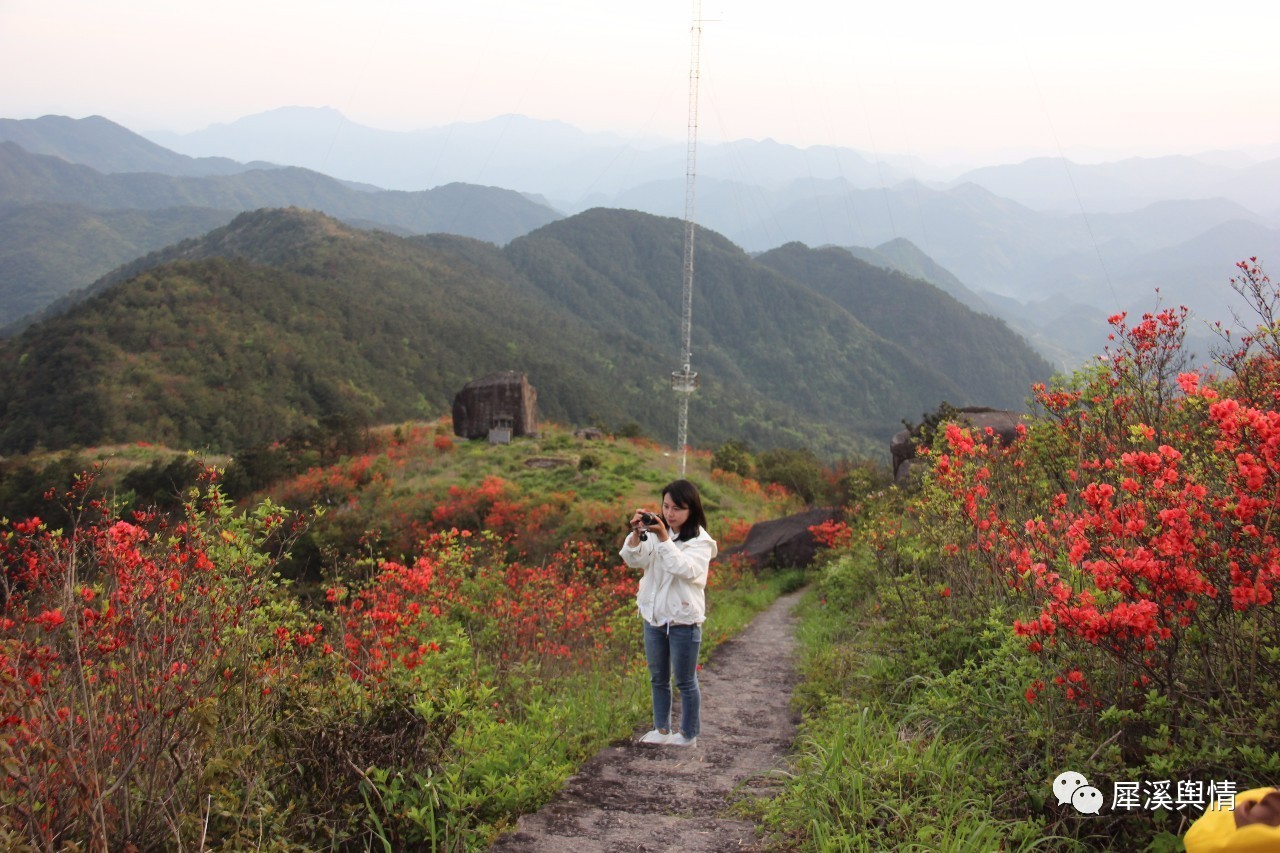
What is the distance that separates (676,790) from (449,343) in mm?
65726

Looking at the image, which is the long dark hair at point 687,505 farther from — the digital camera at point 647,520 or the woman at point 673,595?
the digital camera at point 647,520

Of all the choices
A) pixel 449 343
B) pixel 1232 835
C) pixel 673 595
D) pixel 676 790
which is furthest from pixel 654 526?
pixel 449 343

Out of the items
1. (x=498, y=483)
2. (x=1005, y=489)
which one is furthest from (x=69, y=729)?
(x=498, y=483)

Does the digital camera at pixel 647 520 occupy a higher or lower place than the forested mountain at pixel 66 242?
lower

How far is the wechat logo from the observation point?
2.69 m

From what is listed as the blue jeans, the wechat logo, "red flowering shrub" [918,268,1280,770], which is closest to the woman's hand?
the blue jeans

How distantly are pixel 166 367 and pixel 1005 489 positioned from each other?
159 feet

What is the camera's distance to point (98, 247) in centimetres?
16150

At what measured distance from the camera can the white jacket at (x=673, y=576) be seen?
418cm

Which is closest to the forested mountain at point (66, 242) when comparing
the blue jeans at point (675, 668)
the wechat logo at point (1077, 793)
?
the blue jeans at point (675, 668)

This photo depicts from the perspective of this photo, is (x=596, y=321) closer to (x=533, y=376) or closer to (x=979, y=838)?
(x=533, y=376)

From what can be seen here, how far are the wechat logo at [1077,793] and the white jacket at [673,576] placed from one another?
1834 mm

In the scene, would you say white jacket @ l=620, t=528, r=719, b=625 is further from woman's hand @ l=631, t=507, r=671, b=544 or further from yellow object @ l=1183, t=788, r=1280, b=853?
yellow object @ l=1183, t=788, r=1280, b=853

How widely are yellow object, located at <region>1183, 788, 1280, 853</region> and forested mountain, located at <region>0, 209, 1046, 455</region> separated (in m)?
30.4
